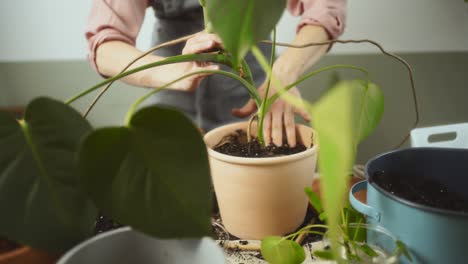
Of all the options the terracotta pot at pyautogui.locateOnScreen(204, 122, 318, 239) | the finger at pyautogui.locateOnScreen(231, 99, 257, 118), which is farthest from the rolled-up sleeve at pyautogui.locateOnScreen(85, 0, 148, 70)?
the terracotta pot at pyautogui.locateOnScreen(204, 122, 318, 239)

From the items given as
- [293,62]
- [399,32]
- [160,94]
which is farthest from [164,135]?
[399,32]

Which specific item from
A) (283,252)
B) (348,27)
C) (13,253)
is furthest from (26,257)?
(348,27)

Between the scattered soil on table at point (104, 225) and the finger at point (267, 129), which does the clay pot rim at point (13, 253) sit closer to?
the scattered soil on table at point (104, 225)

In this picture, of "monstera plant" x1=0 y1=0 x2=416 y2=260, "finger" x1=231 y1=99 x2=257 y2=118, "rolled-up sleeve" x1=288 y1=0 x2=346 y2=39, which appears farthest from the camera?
"rolled-up sleeve" x1=288 y1=0 x2=346 y2=39

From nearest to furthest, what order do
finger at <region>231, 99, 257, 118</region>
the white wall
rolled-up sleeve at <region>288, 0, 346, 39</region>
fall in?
finger at <region>231, 99, 257, 118</region>
rolled-up sleeve at <region>288, 0, 346, 39</region>
the white wall

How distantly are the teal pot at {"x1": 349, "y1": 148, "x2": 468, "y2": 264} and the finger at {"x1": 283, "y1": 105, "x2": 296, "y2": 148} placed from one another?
128 mm

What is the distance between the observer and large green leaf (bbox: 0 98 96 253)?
0.28m

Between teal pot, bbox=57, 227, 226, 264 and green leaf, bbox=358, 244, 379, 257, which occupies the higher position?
teal pot, bbox=57, 227, 226, 264

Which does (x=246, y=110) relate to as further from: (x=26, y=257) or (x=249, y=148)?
(x=26, y=257)

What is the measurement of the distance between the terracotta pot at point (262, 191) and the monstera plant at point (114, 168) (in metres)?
0.17

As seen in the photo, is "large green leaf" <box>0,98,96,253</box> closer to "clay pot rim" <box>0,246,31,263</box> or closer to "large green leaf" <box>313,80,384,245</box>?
"clay pot rim" <box>0,246,31,263</box>

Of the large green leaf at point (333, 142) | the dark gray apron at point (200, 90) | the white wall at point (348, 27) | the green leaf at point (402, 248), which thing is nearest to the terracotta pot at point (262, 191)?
the green leaf at point (402, 248)

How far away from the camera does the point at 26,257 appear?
0.31 meters

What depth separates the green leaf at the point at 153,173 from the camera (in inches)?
A: 11.3
